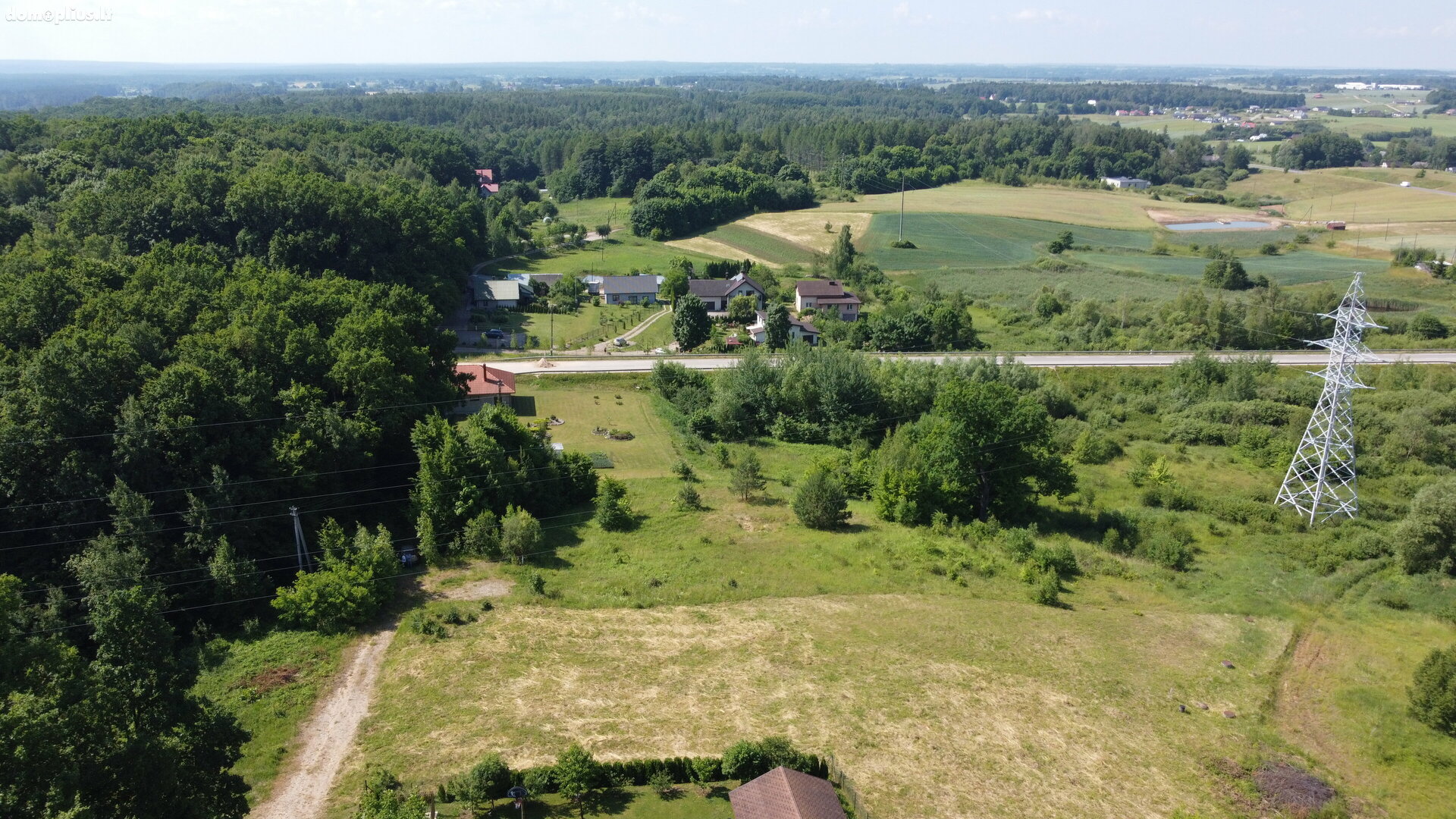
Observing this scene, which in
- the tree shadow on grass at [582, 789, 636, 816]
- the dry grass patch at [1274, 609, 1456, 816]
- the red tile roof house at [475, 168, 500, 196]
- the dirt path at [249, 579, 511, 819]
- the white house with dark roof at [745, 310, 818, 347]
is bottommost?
the dry grass patch at [1274, 609, 1456, 816]

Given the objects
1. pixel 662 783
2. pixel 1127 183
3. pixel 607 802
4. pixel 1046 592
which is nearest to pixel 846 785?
pixel 662 783

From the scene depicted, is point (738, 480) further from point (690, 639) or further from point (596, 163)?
point (596, 163)

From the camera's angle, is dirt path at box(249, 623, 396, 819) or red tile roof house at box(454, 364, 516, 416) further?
red tile roof house at box(454, 364, 516, 416)

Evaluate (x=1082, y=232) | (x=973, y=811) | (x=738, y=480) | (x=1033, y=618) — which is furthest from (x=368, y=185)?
(x=1082, y=232)

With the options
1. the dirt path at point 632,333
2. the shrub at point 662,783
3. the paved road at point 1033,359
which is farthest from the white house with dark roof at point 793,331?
the shrub at point 662,783

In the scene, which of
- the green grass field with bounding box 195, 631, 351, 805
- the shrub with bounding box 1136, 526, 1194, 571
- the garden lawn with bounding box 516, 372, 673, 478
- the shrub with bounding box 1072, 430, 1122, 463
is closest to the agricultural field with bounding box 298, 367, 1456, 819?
the shrub with bounding box 1136, 526, 1194, 571

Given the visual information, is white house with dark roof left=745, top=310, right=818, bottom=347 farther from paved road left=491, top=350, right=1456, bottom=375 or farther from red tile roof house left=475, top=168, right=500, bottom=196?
red tile roof house left=475, top=168, right=500, bottom=196
